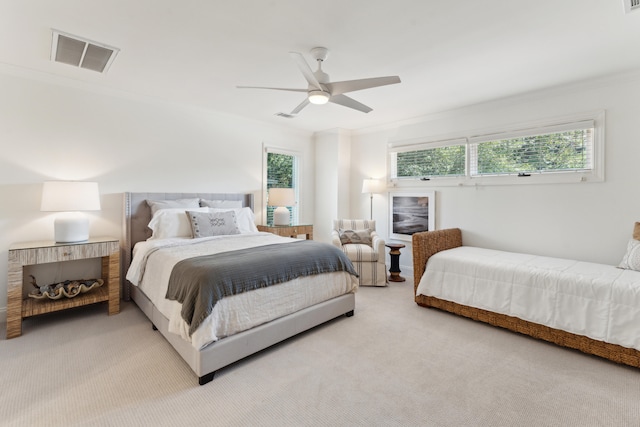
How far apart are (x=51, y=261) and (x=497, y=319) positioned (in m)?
4.37

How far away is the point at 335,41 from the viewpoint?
7.93 ft

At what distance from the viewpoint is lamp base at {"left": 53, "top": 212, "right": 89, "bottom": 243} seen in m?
3.01

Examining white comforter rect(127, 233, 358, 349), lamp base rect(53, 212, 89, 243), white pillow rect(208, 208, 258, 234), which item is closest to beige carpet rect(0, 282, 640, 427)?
white comforter rect(127, 233, 358, 349)

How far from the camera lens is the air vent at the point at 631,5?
192 cm

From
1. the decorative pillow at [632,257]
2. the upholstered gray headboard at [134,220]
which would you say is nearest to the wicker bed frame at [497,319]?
the decorative pillow at [632,257]

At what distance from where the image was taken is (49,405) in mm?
1823

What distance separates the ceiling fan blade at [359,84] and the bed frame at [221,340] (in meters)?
1.97

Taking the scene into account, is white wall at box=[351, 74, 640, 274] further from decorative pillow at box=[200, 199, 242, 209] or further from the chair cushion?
decorative pillow at box=[200, 199, 242, 209]

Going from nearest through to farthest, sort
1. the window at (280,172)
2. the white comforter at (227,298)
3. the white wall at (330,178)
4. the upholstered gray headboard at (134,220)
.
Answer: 1. the white comforter at (227,298)
2. the upholstered gray headboard at (134,220)
3. the window at (280,172)
4. the white wall at (330,178)

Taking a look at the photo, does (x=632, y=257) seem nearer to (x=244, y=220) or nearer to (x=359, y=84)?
(x=359, y=84)

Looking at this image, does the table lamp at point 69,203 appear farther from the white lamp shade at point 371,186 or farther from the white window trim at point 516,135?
the white window trim at point 516,135

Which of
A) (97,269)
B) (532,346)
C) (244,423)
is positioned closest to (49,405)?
(244,423)

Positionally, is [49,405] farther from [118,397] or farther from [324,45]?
[324,45]

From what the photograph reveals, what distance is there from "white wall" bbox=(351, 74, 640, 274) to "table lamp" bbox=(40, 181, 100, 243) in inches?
174
